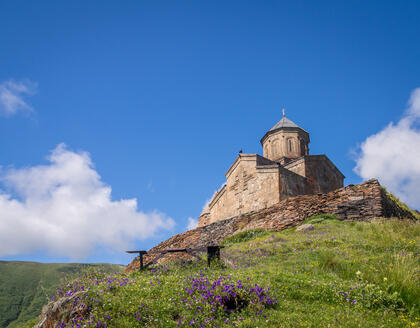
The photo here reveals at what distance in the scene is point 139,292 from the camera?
678 cm

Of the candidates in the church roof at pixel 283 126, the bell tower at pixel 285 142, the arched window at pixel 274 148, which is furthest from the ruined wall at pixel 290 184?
the church roof at pixel 283 126

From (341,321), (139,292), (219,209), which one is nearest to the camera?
(341,321)

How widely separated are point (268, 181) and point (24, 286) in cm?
7813

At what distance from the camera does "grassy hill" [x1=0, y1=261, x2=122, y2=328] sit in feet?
206

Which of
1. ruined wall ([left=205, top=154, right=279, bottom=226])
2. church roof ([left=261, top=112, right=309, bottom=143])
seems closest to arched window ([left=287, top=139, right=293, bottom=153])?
church roof ([left=261, top=112, right=309, bottom=143])

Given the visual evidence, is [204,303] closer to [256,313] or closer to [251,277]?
[256,313]

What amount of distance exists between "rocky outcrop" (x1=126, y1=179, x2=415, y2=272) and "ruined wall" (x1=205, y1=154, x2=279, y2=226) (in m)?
3.80

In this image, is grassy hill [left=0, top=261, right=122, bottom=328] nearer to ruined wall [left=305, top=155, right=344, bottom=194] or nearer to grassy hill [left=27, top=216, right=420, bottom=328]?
ruined wall [left=305, top=155, right=344, bottom=194]

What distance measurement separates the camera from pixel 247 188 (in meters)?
23.5

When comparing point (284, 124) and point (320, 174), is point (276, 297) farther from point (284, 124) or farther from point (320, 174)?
point (284, 124)

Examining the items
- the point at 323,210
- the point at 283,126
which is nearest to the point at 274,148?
the point at 283,126

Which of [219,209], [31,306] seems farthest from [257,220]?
[31,306]

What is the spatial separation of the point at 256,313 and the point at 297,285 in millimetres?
1517

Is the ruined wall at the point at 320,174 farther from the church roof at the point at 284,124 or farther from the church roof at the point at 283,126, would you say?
the church roof at the point at 284,124
